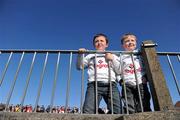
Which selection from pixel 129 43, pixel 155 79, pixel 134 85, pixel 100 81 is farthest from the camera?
pixel 129 43

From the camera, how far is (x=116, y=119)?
7.28ft

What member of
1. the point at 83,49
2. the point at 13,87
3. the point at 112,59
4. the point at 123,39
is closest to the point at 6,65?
the point at 13,87

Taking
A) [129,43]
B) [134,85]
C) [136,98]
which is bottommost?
[136,98]

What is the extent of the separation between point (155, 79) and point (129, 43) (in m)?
1.26

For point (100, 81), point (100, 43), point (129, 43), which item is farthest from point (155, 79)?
point (100, 43)

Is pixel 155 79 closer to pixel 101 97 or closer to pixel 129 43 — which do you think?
pixel 101 97

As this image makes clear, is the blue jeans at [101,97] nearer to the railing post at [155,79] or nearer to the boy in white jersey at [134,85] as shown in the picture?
the boy in white jersey at [134,85]

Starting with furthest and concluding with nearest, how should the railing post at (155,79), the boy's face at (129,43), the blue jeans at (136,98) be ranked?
the boy's face at (129,43) → the blue jeans at (136,98) → the railing post at (155,79)

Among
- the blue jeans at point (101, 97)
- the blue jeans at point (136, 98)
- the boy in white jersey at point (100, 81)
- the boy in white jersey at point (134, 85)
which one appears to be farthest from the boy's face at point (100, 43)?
the blue jeans at point (136, 98)

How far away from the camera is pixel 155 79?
292 cm

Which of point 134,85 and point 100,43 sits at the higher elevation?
point 100,43

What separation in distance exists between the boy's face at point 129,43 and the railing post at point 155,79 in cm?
59

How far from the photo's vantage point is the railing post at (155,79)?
2.65 meters

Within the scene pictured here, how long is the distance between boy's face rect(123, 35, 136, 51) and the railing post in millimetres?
589
